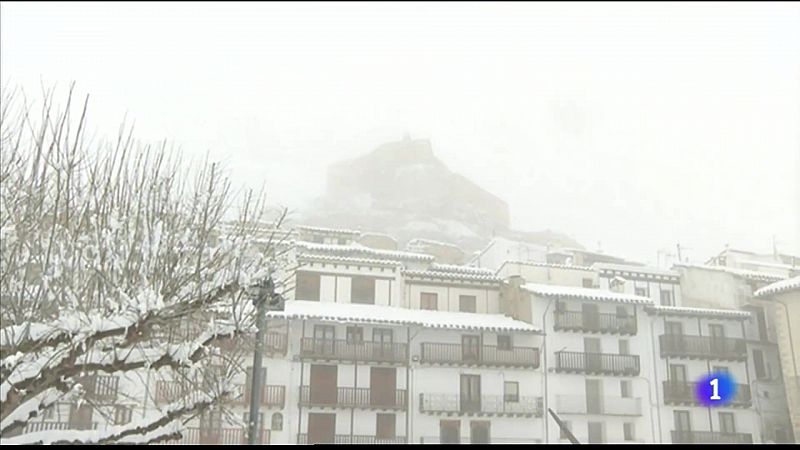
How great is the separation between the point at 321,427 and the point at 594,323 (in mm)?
12880

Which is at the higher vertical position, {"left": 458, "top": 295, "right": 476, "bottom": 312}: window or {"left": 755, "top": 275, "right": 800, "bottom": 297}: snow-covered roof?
{"left": 755, "top": 275, "right": 800, "bottom": 297}: snow-covered roof

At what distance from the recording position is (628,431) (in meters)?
30.5

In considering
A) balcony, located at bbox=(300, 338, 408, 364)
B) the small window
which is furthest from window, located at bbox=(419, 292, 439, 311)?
the small window

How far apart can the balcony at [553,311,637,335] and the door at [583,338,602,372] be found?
0.53m

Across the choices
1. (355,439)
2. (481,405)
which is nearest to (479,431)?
(481,405)

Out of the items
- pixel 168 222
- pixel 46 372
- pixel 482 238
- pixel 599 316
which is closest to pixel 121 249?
pixel 168 222

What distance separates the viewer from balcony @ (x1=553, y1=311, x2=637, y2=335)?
31.3m

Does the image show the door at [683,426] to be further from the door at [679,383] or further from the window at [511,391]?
the window at [511,391]

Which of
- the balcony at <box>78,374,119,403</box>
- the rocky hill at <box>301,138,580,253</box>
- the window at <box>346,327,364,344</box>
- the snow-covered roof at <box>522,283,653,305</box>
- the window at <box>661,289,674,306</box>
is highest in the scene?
the rocky hill at <box>301,138,580,253</box>

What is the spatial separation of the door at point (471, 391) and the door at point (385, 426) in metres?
2.99

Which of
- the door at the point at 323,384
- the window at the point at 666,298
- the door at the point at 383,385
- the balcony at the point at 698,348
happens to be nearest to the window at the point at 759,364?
the balcony at the point at 698,348

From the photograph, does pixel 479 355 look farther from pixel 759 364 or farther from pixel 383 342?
pixel 759 364

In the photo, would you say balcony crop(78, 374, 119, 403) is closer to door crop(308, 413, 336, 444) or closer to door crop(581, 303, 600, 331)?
door crop(308, 413, 336, 444)

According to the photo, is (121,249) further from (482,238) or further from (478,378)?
(482,238)
